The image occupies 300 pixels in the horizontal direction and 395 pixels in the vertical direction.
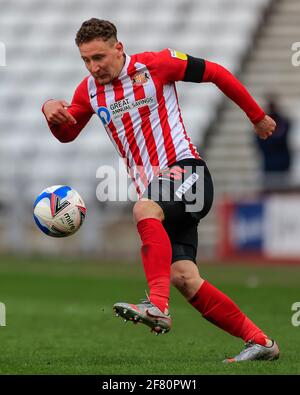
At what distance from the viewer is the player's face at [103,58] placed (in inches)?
236

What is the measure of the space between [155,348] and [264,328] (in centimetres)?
154

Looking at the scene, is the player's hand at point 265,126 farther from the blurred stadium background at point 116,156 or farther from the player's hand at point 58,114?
the blurred stadium background at point 116,156

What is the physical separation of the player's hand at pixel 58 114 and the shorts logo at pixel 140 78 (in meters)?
0.43

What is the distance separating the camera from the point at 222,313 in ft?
20.2

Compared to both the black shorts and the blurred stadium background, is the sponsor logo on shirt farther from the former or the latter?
the blurred stadium background

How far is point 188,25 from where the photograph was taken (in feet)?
68.9

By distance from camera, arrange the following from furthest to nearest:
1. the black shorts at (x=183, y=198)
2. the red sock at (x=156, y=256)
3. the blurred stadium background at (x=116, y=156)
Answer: the blurred stadium background at (x=116, y=156) → the black shorts at (x=183, y=198) → the red sock at (x=156, y=256)

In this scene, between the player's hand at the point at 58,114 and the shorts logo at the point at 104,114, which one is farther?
the shorts logo at the point at 104,114

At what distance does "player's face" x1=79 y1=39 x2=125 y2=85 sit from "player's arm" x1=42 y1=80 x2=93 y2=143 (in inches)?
8.6

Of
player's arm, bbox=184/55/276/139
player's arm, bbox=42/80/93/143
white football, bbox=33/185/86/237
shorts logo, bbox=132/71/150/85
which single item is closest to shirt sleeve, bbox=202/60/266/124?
player's arm, bbox=184/55/276/139

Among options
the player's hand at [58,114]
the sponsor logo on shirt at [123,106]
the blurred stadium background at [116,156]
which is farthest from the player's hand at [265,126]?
the blurred stadium background at [116,156]

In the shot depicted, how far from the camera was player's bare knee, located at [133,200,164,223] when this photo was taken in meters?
5.85
